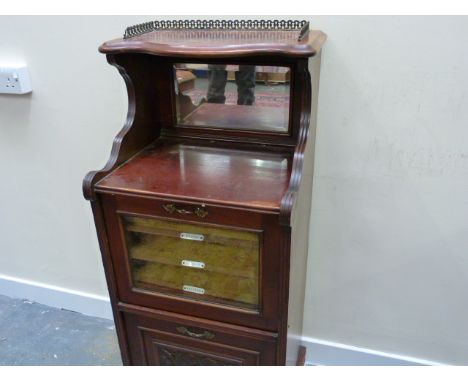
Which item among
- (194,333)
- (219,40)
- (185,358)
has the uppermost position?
(219,40)

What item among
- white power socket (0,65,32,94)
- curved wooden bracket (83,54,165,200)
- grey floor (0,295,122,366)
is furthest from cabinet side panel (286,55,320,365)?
white power socket (0,65,32,94)

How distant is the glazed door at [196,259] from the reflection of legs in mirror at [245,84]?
14.1 inches

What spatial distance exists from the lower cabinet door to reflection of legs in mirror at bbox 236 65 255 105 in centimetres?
58

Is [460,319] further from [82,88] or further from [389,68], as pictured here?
[82,88]

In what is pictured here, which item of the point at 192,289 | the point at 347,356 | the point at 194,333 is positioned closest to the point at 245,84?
the point at 192,289

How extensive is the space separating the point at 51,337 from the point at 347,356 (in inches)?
47.5

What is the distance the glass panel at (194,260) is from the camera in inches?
36.5

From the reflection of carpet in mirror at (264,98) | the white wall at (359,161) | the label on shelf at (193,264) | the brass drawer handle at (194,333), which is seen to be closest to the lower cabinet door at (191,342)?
the brass drawer handle at (194,333)

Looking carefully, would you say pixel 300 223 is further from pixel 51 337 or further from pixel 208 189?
pixel 51 337

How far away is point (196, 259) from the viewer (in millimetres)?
975

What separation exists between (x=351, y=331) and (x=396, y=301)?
21cm

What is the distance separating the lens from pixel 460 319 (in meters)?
1.31

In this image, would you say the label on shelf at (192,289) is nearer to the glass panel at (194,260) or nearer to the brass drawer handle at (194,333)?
the glass panel at (194,260)

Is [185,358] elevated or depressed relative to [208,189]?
depressed
